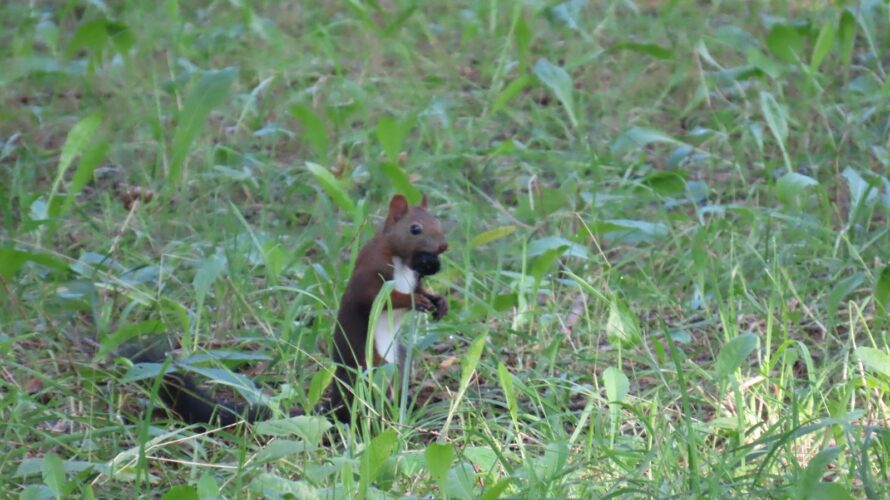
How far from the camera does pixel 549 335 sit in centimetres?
357

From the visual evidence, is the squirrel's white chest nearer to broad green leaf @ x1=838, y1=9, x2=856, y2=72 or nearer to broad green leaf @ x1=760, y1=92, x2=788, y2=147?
broad green leaf @ x1=760, y1=92, x2=788, y2=147

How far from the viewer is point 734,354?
2.84 m

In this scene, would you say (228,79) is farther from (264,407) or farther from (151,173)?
(264,407)

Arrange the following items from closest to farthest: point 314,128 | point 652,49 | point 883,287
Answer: point 883,287 → point 314,128 → point 652,49

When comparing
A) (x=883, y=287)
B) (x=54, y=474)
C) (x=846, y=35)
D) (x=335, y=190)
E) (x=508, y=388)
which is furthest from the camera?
(x=846, y=35)

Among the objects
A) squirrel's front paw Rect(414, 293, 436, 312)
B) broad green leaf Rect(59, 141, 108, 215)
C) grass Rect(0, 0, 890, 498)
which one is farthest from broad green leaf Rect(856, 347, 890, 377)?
broad green leaf Rect(59, 141, 108, 215)

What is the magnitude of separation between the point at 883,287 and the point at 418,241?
118cm

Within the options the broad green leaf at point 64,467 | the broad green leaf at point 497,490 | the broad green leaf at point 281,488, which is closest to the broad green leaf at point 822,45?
the broad green leaf at point 497,490

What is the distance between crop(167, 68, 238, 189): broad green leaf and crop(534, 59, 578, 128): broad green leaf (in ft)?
3.98

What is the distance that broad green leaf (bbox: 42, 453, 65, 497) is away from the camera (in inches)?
102

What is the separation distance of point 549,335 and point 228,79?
1499mm

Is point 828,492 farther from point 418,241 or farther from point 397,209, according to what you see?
point 397,209

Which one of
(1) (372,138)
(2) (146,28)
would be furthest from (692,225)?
(2) (146,28)

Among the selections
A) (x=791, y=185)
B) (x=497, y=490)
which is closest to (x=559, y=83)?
(x=791, y=185)
